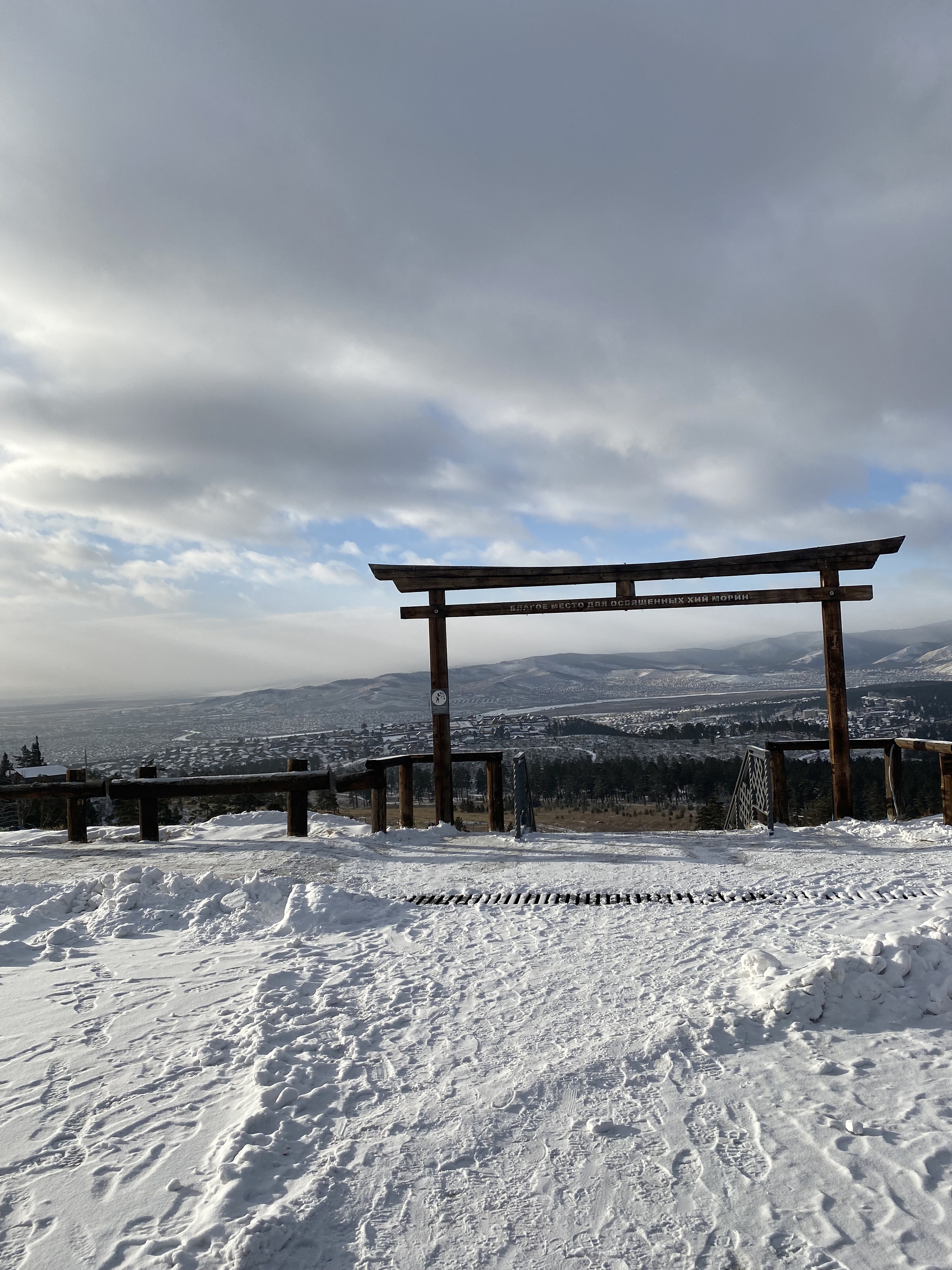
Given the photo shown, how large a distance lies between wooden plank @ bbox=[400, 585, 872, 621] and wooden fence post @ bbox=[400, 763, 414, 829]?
218 centimetres

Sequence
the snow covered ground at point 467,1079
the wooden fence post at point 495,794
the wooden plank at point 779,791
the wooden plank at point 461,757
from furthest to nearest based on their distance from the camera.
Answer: the wooden fence post at point 495,794 < the wooden plank at point 461,757 < the wooden plank at point 779,791 < the snow covered ground at point 467,1079

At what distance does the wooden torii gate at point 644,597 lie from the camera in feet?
32.2

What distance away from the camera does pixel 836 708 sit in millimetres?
9859

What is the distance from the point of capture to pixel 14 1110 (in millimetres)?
3033

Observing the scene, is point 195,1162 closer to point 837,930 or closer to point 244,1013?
point 244,1013

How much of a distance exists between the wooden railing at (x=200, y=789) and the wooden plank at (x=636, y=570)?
264 cm

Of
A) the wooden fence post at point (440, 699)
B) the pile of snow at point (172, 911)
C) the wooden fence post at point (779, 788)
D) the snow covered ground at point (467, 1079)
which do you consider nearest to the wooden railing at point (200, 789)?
the wooden fence post at point (440, 699)

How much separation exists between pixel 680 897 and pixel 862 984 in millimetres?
Answer: 2298

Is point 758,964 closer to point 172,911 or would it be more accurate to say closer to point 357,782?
point 172,911

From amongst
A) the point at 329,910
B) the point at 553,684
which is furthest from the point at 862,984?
the point at 553,684

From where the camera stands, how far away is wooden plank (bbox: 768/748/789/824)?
9820 millimetres

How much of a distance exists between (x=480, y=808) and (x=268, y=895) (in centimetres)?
1424

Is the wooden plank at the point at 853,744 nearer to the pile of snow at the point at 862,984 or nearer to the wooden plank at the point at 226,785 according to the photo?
the wooden plank at the point at 226,785

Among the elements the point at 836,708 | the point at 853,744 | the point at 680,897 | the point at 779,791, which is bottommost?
the point at 680,897
